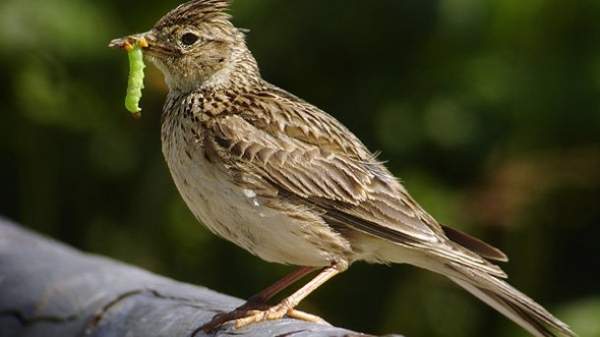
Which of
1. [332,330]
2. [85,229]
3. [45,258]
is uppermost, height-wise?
[332,330]

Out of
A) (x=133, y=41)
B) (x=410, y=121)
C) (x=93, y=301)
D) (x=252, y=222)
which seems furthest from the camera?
(x=410, y=121)

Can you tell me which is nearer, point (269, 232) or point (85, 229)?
point (269, 232)

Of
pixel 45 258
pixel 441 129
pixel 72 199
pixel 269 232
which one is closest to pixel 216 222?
pixel 269 232

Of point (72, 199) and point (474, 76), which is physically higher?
point (474, 76)

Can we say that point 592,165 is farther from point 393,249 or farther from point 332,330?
point 332,330

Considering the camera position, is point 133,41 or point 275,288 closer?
point 275,288

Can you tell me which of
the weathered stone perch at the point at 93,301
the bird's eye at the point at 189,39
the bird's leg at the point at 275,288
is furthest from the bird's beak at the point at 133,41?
the bird's leg at the point at 275,288

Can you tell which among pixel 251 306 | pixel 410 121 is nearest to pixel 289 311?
pixel 251 306

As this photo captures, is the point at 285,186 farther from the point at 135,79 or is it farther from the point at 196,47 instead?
the point at 196,47
